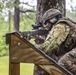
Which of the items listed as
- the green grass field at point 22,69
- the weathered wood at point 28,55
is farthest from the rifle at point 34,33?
the green grass field at point 22,69

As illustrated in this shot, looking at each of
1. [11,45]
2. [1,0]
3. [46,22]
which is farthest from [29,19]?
[11,45]

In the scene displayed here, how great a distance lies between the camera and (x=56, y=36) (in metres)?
2.23

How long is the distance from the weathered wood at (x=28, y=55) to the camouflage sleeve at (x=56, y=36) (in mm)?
720

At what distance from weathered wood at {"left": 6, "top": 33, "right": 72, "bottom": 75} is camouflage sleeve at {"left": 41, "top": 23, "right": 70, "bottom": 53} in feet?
2.36

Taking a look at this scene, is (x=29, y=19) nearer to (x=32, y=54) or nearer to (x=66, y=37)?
(x=66, y=37)

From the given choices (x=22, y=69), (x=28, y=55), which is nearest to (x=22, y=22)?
(x=22, y=69)

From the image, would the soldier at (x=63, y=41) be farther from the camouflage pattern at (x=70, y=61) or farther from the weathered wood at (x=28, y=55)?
the weathered wood at (x=28, y=55)

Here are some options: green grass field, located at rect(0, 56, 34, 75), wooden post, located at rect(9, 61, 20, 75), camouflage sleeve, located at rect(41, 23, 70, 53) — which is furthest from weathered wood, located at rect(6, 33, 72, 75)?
green grass field, located at rect(0, 56, 34, 75)

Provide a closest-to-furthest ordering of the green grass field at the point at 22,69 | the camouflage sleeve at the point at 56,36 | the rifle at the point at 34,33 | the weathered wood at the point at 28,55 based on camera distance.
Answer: the weathered wood at the point at 28,55
the camouflage sleeve at the point at 56,36
the rifle at the point at 34,33
the green grass field at the point at 22,69

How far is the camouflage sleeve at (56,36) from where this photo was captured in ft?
7.30

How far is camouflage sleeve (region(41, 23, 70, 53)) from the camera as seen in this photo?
2.23 meters

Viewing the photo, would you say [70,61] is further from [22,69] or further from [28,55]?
[22,69]

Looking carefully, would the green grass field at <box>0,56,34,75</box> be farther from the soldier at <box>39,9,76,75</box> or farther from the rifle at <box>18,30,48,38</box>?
the soldier at <box>39,9,76,75</box>

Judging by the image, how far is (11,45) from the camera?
1539 millimetres
